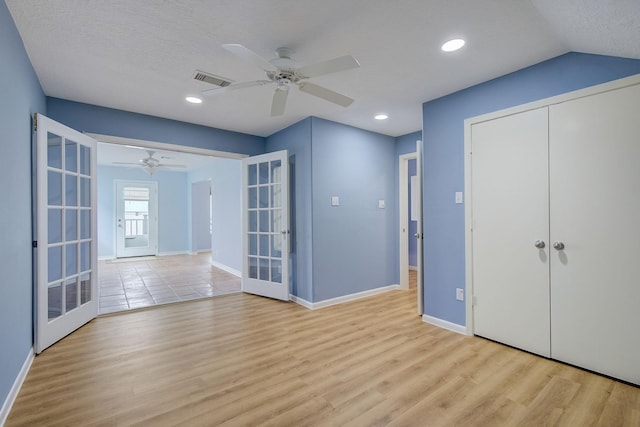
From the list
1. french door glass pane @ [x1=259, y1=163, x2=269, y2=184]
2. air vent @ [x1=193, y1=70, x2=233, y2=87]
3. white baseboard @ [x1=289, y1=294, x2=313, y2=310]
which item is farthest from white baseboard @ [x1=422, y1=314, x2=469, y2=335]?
air vent @ [x1=193, y1=70, x2=233, y2=87]

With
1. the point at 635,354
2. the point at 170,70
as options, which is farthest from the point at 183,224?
the point at 635,354

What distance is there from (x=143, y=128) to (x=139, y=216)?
19.5 ft

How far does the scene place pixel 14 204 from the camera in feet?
6.79

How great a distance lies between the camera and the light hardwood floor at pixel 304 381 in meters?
1.76

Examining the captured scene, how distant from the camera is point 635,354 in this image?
2020mm

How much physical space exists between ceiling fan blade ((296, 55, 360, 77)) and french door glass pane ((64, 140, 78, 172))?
258 cm

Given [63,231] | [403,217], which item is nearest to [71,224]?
[63,231]

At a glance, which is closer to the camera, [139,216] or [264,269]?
[264,269]

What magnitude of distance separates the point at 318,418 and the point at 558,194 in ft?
8.03

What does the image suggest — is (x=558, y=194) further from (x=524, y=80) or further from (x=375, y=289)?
(x=375, y=289)

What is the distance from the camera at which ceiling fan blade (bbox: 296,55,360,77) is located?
1904mm

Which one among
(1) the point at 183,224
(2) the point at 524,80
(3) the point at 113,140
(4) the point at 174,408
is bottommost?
(4) the point at 174,408

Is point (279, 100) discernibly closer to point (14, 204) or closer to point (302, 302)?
point (14, 204)

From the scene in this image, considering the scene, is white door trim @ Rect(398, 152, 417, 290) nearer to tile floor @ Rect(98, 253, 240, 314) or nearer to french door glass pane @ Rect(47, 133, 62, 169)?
tile floor @ Rect(98, 253, 240, 314)
